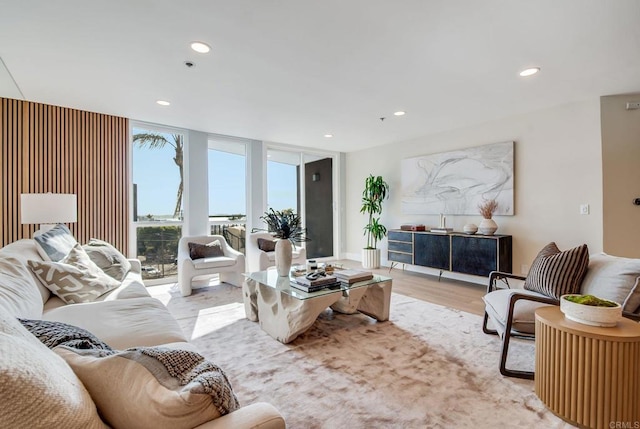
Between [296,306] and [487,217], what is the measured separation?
3271 millimetres

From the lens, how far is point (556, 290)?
2.22m

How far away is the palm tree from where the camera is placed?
4715mm

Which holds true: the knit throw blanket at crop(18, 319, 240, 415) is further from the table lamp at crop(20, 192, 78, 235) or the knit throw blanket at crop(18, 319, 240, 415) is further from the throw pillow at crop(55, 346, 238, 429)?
the table lamp at crop(20, 192, 78, 235)

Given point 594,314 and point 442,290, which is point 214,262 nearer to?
point 442,290

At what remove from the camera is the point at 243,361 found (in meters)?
2.33

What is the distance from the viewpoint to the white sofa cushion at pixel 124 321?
5.48ft

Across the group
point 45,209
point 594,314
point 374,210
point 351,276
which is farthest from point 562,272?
point 45,209

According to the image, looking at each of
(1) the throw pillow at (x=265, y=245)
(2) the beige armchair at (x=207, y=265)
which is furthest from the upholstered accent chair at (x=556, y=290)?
(1) the throw pillow at (x=265, y=245)

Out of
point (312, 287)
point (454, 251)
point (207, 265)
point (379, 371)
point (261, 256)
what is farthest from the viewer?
point (261, 256)

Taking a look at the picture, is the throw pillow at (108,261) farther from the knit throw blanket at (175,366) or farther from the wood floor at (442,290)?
the wood floor at (442,290)

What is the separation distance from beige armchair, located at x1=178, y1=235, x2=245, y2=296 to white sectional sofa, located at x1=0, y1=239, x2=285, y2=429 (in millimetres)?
677

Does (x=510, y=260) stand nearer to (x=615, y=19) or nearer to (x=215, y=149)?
(x=615, y=19)

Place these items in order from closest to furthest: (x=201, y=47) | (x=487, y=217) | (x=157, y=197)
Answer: (x=201, y=47) < (x=487, y=217) < (x=157, y=197)

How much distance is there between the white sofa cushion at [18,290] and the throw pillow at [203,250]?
2.31 m
